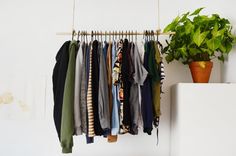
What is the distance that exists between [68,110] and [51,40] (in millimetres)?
935

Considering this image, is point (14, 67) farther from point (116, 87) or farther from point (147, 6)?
point (147, 6)

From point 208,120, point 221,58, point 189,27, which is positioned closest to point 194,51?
point 189,27

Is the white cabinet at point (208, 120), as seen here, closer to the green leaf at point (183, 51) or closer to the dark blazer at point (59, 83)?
the green leaf at point (183, 51)

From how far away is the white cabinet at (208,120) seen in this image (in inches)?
59.1

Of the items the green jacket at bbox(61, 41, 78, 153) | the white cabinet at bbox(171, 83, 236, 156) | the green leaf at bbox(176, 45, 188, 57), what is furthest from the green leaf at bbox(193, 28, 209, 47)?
the green jacket at bbox(61, 41, 78, 153)

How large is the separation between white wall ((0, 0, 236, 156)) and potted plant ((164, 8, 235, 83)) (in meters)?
0.28

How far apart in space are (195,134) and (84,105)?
0.84 meters

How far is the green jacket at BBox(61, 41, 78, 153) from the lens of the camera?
143 cm

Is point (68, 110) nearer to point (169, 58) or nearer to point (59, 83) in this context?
point (59, 83)

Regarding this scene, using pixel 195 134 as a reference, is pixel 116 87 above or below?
above

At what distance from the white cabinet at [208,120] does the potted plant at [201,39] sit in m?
0.23

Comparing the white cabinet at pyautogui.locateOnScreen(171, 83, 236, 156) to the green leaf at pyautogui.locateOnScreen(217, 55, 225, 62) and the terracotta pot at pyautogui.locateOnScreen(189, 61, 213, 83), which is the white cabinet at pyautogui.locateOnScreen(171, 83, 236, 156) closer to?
the terracotta pot at pyautogui.locateOnScreen(189, 61, 213, 83)

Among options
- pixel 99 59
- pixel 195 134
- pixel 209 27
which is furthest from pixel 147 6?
pixel 195 134

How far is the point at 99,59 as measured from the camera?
1.57 meters
